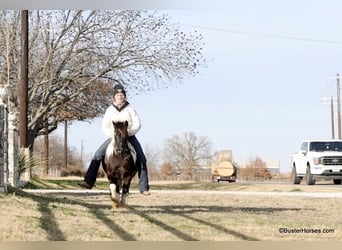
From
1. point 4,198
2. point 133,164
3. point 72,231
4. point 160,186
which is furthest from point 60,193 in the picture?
point 72,231

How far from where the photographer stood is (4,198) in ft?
32.0

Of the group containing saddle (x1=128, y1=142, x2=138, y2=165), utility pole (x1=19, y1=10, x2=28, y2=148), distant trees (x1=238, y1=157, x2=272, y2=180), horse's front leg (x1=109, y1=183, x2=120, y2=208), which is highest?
utility pole (x1=19, y1=10, x2=28, y2=148)

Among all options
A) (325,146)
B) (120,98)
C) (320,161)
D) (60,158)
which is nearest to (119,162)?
(120,98)

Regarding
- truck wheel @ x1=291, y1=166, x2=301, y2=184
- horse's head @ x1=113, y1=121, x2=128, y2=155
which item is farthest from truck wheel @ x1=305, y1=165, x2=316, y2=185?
horse's head @ x1=113, y1=121, x2=128, y2=155

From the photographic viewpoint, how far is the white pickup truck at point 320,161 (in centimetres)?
1427

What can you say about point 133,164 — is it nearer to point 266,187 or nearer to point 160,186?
point 160,186

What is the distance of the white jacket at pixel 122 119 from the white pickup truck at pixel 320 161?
5.44 m

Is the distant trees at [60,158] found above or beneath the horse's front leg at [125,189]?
above

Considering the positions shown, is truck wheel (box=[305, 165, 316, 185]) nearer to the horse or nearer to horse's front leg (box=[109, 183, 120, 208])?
horse's front leg (box=[109, 183, 120, 208])

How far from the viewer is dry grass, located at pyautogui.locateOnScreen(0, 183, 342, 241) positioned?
283 inches

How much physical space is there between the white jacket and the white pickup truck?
5439 mm

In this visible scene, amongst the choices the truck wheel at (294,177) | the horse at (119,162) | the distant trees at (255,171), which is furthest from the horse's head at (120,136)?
the truck wheel at (294,177)

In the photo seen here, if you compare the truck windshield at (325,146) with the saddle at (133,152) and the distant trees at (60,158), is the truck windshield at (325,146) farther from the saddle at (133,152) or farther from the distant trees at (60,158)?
the saddle at (133,152)

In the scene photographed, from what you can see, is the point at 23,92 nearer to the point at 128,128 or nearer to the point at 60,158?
the point at 60,158
